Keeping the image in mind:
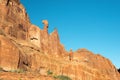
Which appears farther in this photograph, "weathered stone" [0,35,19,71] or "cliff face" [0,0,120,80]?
"cliff face" [0,0,120,80]

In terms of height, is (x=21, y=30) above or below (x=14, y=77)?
above

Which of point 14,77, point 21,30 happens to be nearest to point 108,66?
point 21,30

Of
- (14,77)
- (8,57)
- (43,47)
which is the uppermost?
(43,47)

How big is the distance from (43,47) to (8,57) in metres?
42.3

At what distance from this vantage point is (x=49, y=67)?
67.6 m

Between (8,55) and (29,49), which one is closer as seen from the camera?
(8,55)

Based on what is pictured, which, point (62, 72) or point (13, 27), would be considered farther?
point (62, 72)

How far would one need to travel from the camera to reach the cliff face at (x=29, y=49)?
151 feet

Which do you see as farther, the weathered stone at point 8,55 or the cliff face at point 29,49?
the cliff face at point 29,49

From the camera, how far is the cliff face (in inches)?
1817

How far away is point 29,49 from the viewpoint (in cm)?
6203

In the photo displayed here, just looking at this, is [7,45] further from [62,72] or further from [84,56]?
[84,56]

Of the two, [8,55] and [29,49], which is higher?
[29,49]

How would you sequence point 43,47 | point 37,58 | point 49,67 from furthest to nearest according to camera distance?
point 43,47 → point 49,67 → point 37,58
